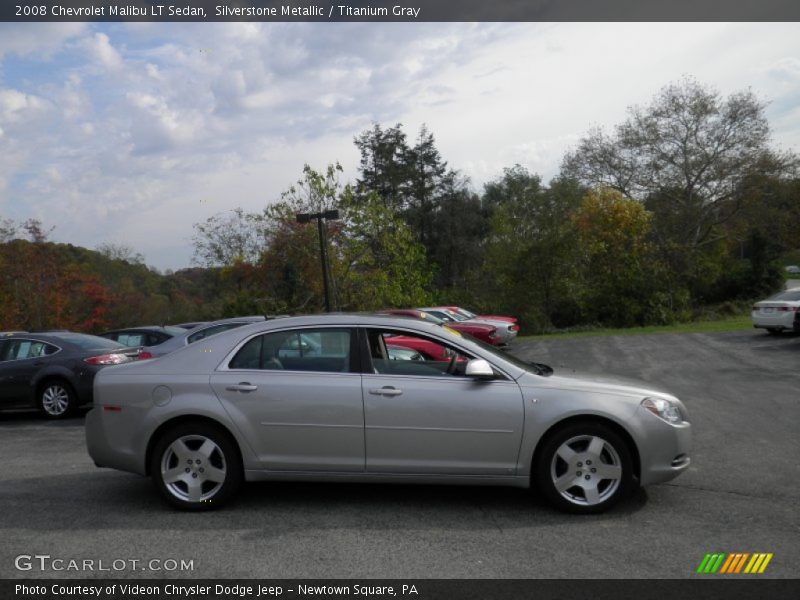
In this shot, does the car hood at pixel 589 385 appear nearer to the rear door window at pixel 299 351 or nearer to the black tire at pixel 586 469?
the black tire at pixel 586 469

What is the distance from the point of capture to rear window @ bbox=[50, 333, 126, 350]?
1224 centimetres

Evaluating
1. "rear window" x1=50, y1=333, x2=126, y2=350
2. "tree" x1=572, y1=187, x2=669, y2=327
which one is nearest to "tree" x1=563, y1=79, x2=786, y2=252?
"tree" x1=572, y1=187, x2=669, y2=327

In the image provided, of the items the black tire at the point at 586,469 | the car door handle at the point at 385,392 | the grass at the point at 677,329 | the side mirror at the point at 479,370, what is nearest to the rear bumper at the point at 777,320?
the grass at the point at 677,329

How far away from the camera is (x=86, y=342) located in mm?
12406

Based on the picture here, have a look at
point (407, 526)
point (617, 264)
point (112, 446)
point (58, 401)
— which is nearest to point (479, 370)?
point (407, 526)

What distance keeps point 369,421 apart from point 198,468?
55.9 inches

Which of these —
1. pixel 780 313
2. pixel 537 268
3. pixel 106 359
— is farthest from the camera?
pixel 537 268

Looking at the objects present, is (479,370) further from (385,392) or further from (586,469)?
(586,469)

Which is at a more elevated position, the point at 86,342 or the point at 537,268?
the point at 537,268

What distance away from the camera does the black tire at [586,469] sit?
18.2ft

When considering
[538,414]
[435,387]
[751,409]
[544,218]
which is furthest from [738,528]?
[544,218]

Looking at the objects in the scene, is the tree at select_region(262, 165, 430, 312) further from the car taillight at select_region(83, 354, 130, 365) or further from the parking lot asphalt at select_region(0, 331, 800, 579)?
the parking lot asphalt at select_region(0, 331, 800, 579)

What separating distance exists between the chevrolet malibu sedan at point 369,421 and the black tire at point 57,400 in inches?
249
